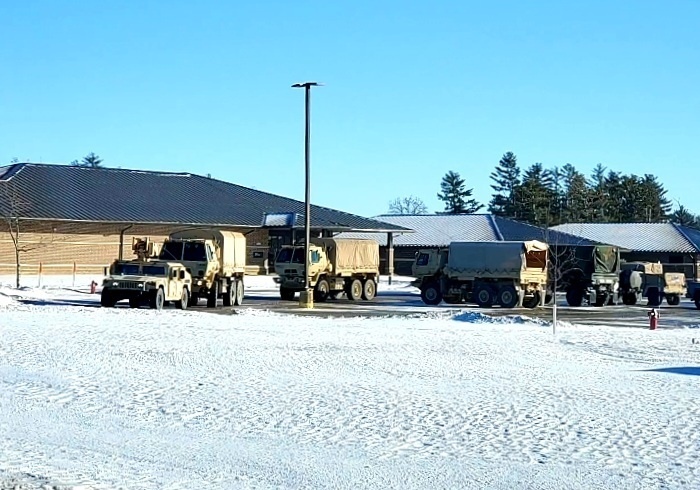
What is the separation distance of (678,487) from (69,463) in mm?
5653

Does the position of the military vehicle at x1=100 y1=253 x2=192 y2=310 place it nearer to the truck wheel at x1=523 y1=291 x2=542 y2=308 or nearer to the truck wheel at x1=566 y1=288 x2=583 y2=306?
the truck wheel at x1=523 y1=291 x2=542 y2=308

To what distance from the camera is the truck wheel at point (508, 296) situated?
40.3 meters

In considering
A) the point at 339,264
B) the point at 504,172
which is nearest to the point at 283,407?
the point at 339,264

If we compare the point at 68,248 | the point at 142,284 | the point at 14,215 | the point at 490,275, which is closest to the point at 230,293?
the point at 142,284

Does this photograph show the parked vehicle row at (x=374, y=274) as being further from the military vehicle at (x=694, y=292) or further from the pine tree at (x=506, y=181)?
the pine tree at (x=506, y=181)

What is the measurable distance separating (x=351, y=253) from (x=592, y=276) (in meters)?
10.3

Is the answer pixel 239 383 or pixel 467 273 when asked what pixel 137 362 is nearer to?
pixel 239 383

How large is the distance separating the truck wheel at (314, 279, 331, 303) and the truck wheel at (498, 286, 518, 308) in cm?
793

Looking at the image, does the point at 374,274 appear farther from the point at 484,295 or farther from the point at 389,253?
the point at 389,253

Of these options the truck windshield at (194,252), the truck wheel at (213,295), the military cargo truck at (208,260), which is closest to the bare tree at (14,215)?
the military cargo truck at (208,260)

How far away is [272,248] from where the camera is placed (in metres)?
67.6

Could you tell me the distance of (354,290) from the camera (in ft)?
152

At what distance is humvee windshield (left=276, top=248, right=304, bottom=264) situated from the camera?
142 feet

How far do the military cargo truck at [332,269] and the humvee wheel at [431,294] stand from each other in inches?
160
